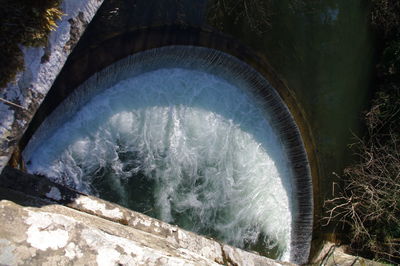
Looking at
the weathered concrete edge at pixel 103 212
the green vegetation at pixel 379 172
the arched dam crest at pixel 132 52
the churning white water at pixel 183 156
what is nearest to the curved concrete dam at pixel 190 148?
the churning white water at pixel 183 156

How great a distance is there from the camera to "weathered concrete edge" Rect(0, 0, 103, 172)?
4035mm

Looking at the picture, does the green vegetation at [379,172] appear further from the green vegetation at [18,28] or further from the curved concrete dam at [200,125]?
the green vegetation at [18,28]

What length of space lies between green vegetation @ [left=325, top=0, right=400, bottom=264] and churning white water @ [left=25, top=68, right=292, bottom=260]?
1.44 meters

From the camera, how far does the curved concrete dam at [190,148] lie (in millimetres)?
6582

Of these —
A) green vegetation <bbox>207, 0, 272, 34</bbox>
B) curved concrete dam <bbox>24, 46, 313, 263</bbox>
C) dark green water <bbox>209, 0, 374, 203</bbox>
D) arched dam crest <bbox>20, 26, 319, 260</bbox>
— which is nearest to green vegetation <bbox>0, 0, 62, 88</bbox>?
arched dam crest <bbox>20, 26, 319, 260</bbox>

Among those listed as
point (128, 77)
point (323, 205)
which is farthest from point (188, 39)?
point (323, 205)

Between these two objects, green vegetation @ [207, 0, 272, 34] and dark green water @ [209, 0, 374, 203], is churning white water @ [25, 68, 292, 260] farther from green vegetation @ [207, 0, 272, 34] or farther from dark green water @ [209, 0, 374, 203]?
green vegetation @ [207, 0, 272, 34]

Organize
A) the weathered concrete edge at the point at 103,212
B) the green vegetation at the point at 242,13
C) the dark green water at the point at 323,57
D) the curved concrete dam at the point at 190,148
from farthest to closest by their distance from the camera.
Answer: the dark green water at the point at 323,57, the green vegetation at the point at 242,13, the curved concrete dam at the point at 190,148, the weathered concrete edge at the point at 103,212

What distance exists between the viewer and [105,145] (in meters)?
6.79

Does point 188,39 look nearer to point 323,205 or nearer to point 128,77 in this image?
point 128,77

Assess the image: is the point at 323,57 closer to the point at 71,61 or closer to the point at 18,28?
the point at 71,61

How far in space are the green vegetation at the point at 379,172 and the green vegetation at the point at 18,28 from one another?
620cm

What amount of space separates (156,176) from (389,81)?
5690 mm

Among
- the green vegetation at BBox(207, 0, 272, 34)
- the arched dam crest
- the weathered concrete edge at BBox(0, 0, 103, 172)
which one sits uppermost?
the green vegetation at BBox(207, 0, 272, 34)
